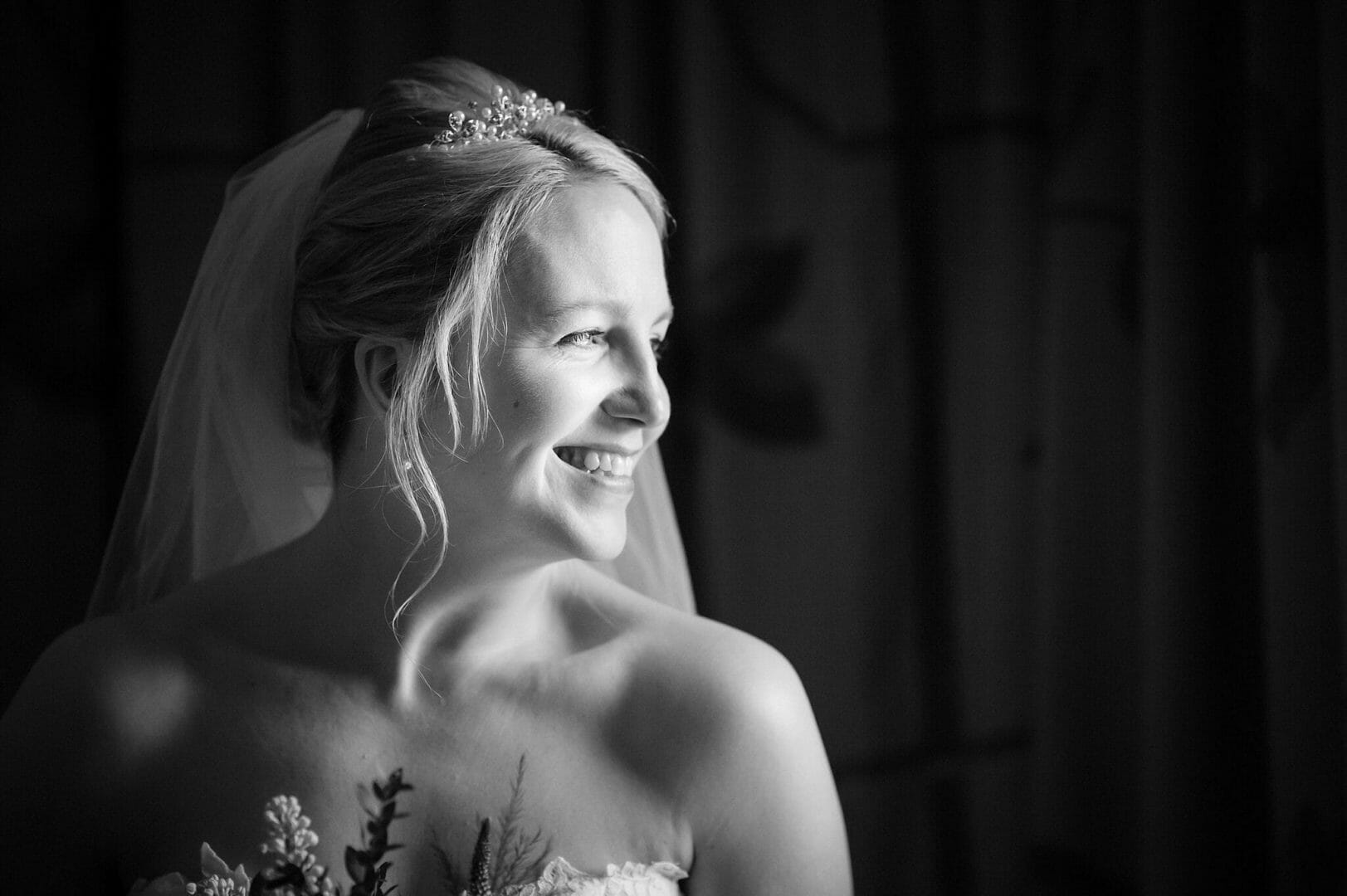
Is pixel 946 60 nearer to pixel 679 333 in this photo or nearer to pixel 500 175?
pixel 679 333

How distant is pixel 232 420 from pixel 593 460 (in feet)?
1.48

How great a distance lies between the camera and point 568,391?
108 centimetres

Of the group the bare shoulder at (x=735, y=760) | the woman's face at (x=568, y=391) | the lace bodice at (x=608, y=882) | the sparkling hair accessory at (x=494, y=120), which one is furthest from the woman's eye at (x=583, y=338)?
the lace bodice at (x=608, y=882)

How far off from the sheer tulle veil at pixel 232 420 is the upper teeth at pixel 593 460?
33cm

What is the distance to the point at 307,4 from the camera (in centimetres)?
158

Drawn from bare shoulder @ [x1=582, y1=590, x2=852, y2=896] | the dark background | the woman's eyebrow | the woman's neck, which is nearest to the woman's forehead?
the woman's eyebrow

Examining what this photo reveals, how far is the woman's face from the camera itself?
1.08 metres

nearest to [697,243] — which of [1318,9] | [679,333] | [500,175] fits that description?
[679,333]

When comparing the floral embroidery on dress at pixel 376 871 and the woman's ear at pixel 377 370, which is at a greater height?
the woman's ear at pixel 377 370

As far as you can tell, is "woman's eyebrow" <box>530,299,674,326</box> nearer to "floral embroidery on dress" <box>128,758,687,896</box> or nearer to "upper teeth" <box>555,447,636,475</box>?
"upper teeth" <box>555,447,636,475</box>

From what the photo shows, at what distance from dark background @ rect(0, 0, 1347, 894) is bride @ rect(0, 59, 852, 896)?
42 centimetres

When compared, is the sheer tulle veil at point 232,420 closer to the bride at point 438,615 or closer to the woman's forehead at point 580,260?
the bride at point 438,615

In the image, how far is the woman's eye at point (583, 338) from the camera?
110 cm

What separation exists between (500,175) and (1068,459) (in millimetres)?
969
